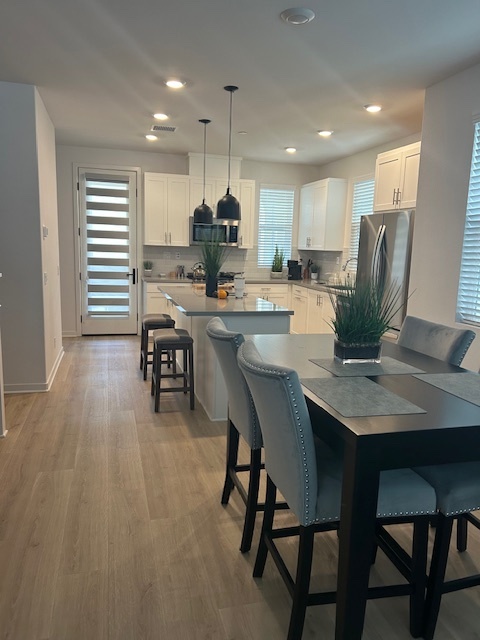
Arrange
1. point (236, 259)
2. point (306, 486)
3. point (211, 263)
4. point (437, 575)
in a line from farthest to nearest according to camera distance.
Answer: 1. point (236, 259)
2. point (211, 263)
3. point (437, 575)
4. point (306, 486)

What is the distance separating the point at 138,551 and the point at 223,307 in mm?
1964

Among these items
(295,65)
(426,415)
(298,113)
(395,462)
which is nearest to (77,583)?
(395,462)

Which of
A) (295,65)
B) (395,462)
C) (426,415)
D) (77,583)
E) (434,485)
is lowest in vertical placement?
(77,583)

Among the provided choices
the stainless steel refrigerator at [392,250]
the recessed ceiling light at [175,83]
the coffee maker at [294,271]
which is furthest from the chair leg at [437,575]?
the coffee maker at [294,271]

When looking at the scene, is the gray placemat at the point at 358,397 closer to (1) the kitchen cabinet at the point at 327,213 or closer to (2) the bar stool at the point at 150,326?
(2) the bar stool at the point at 150,326

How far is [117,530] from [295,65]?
3240 mm

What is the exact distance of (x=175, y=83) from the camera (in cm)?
375

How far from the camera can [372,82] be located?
12.0 feet

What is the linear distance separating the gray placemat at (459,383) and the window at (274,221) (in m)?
5.69

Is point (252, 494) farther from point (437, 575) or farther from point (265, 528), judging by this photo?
point (437, 575)

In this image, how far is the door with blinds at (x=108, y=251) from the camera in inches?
263

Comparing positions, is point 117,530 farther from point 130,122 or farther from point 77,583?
point 130,122

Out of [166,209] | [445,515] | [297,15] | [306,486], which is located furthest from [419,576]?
[166,209]

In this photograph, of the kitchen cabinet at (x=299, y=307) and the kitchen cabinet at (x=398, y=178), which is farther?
the kitchen cabinet at (x=299, y=307)
